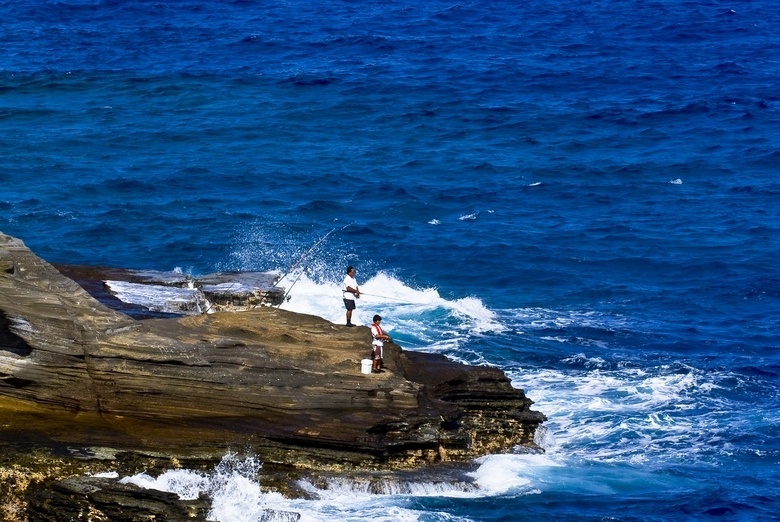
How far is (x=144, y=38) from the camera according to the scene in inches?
2712

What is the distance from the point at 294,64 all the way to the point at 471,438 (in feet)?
134

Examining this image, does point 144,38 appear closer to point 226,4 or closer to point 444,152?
point 226,4

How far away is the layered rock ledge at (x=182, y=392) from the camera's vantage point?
2375 cm

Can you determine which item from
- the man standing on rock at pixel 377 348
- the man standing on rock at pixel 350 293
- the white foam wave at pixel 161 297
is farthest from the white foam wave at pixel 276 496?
the white foam wave at pixel 161 297

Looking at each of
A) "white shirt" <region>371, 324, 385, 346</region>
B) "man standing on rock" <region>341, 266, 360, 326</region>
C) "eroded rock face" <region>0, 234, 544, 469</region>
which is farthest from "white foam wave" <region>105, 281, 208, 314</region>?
"white shirt" <region>371, 324, 385, 346</region>

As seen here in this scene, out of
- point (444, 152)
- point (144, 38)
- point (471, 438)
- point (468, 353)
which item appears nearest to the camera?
point (471, 438)

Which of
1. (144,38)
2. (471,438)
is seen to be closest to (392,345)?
(471,438)

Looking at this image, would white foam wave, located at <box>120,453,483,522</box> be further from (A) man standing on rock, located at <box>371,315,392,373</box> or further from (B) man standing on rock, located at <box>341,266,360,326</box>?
(B) man standing on rock, located at <box>341,266,360,326</box>

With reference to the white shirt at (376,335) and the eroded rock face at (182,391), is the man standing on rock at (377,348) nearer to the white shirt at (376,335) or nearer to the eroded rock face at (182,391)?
Answer: the white shirt at (376,335)

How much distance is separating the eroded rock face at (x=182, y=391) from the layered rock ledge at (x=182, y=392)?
0.07 feet

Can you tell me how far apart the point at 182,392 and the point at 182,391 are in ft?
0.07

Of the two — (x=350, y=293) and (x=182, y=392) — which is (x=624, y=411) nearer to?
(x=350, y=293)

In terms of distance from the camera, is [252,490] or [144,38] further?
[144,38]

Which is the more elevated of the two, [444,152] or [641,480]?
[444,152]
